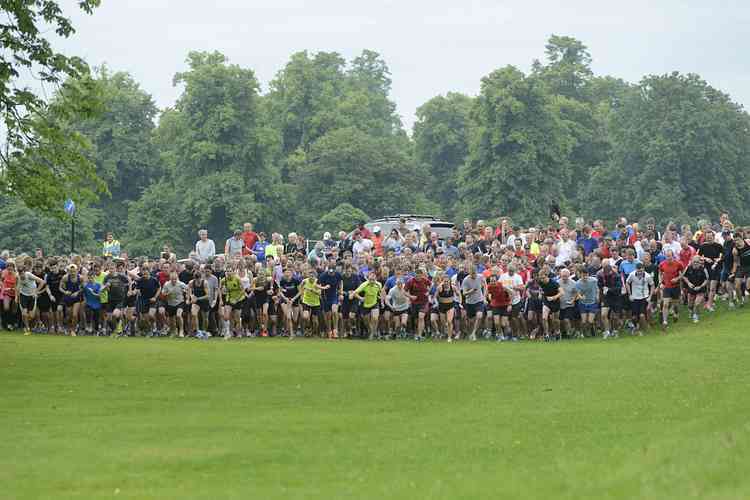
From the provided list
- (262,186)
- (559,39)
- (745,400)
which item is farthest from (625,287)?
(559,39)

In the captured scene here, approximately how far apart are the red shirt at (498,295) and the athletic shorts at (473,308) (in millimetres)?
313

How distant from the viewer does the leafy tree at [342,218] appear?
81875 millimetres

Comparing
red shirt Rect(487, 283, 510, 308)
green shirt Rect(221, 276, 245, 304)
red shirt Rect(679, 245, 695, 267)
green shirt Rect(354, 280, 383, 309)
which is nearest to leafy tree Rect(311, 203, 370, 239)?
green shirt Rect(221, 276, 245, 304)

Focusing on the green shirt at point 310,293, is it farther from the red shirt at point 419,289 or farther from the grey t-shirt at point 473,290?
the grey t-shirt at point 473,290

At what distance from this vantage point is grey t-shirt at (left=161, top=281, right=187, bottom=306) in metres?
32.7

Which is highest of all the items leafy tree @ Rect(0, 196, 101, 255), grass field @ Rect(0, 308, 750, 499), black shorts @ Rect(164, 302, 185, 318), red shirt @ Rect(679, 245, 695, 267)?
leafy tree @ Rect(0, 196, 101, 255)

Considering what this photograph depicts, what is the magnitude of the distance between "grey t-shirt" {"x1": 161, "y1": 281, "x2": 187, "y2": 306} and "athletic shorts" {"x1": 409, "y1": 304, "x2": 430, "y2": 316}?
6.32 metres

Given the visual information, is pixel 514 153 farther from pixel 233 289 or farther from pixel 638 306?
pixel 233 289

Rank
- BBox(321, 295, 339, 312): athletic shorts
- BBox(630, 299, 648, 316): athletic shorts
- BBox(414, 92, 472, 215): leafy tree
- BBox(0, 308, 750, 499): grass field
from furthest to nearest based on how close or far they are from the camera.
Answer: BBox(414, 92, 472, 215): leafy tree, BBox(321, 295, 339, 312): athletic shorts, BBox(630, 299, 648, 316): athletic shorts, BBox(0, 308, 750, 499): grass field

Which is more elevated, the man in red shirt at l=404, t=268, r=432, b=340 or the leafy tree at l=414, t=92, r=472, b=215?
the leafy tree at l=414, t=92, r=472, b=215

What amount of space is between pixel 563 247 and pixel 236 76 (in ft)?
186

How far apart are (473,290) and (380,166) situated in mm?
56545

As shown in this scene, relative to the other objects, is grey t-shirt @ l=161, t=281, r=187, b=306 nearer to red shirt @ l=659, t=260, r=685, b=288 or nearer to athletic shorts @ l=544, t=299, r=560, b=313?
athletic shorts @ l=544, t=299, r=560, b=313

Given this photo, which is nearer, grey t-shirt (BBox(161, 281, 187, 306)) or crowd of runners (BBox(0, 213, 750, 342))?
crowd of runners (BBox(0, 213, 750, 342))
